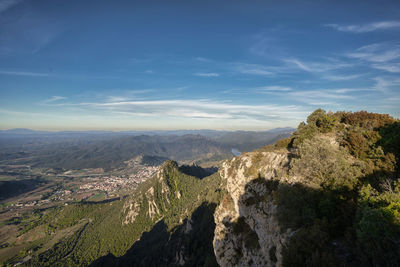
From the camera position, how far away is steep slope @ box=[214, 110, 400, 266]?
39.4 feet

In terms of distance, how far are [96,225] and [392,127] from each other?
244430 mm

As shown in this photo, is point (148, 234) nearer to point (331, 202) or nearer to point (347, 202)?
point (331, 202)

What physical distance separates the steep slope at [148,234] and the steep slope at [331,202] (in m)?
46.1

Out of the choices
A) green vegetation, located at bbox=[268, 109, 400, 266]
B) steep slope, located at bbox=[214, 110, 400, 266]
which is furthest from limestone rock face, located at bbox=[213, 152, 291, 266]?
green vegetation, located at bbox=[268, 109, 400, 266]

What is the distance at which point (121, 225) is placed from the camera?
17050 centimetres

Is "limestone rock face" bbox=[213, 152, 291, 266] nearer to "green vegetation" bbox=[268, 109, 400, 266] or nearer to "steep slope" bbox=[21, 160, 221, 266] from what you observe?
"green vegetation" bbox=[268, 109, 400, 266]

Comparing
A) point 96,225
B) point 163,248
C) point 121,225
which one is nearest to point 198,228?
point 163,248

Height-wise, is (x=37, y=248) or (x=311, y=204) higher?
(x=311, y=204)

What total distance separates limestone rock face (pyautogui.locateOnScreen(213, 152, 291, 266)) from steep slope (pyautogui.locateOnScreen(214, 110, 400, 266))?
143mm

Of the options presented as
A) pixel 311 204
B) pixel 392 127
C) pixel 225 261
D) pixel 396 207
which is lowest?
pixel 225 261

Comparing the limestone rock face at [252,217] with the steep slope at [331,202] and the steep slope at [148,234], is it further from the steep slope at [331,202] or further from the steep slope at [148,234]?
the steep slope at [148,234]

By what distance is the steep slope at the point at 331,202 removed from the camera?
1200 centimetres

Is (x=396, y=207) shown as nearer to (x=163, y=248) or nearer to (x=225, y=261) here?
(x=225, y=261)

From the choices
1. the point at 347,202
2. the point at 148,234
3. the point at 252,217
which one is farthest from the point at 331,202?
the point at 148,234
